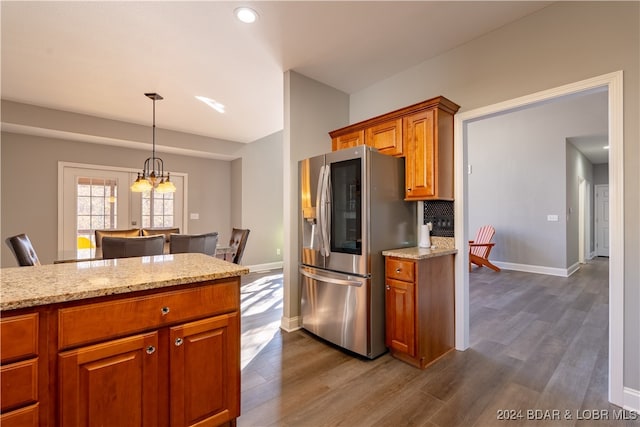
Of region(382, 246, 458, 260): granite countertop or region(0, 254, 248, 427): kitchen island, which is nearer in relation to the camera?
region(0, 254, 248, 427): kitchen island

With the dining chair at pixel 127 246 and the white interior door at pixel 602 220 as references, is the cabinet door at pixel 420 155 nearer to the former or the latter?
the dining chair at pixel 127 246

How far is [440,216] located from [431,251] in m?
0.46

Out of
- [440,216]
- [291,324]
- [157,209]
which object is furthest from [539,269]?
[157,209]

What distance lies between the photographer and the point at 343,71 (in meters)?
3.17

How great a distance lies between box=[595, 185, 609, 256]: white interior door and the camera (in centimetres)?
834

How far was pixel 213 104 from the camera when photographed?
13.4 feet

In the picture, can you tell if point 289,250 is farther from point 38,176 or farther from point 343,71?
point 38,176

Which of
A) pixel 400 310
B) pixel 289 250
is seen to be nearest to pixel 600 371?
pixel 400 310

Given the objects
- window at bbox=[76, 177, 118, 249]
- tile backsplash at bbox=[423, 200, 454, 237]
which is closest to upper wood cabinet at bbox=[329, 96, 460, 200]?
tile backsplash at bbox=[423, 200, 454, 237]

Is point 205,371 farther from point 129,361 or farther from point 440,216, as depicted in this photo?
point 440,216

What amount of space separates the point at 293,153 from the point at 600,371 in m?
3.21

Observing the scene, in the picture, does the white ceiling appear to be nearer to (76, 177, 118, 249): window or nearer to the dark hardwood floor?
(76, 177, 118, 249): window

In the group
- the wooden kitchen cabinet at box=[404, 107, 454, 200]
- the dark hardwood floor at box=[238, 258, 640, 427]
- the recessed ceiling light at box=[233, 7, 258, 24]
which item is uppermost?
the recessed ceiling light at box=[233, 7, 258, 24]

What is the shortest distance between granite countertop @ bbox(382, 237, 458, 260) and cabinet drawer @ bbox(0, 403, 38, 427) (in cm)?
215
